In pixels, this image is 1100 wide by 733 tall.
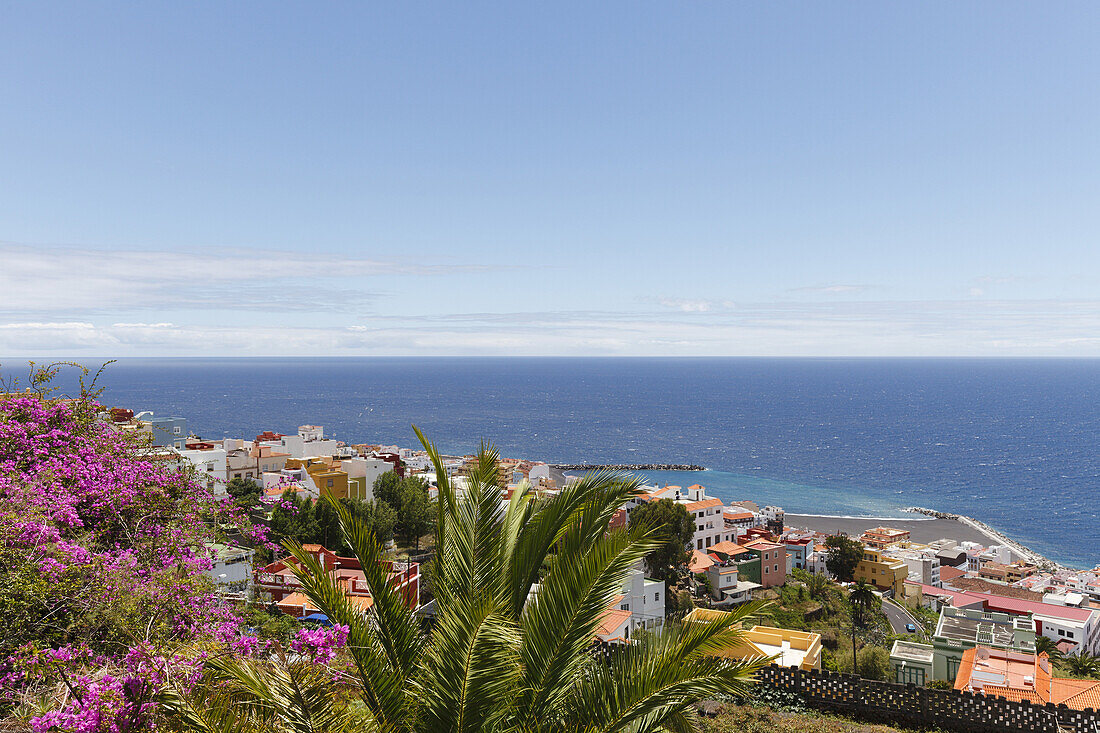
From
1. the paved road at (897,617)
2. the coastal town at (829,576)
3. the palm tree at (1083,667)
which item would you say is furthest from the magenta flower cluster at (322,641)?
the paved road at (897,617)

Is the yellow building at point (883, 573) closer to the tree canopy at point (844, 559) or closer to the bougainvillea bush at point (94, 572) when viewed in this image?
the tree canopy at point (844, 559)

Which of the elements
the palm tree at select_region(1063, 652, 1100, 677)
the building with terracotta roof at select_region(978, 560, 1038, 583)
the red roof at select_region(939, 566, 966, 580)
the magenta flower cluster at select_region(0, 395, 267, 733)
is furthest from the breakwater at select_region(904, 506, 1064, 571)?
the magenta flower cluster at select_region(0, 395, 267, 733)

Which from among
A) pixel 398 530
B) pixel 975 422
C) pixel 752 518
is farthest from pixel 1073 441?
pixel 398 530

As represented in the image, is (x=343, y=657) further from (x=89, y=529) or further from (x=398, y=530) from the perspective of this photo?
(x=398, y=530)

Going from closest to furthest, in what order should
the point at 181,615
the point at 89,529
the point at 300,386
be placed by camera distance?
the point at 181,615, the point at 89,529, the point at 300,386

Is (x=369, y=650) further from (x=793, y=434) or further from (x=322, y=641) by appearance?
(x=793, y=434)

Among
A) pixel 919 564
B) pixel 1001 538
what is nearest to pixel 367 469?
pixel 919 564
